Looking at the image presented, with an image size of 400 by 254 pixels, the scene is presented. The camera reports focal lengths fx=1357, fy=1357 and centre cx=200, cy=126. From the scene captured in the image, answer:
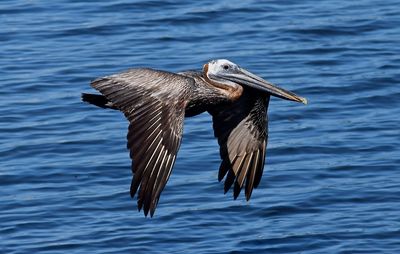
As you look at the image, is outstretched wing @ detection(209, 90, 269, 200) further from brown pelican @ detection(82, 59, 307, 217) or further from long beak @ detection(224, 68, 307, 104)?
long beak @ detection(224, 68, 307, 104)

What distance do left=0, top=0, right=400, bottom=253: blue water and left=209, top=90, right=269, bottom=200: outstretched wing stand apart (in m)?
0.80

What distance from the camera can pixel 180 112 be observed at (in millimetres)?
10430

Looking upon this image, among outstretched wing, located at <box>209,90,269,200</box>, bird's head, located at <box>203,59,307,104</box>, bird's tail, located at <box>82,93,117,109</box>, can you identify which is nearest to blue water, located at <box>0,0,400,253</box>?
outstretched wing, located at <box>209,90,269,200</box>

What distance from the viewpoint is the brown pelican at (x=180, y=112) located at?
394 inches

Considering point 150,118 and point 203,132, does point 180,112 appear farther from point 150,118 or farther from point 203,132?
point 203,132

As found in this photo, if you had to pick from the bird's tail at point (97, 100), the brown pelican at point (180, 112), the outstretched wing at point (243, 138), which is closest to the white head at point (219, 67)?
the brown pelican at point (180, 112)

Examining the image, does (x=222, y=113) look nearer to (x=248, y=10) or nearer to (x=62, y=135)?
(x=62, y=135)

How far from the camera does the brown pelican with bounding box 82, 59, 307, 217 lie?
10008 millimetres

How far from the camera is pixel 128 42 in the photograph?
18.3m

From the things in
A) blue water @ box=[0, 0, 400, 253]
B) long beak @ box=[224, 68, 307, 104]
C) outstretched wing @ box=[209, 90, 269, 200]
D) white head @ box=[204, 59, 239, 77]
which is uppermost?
white head @ box=[204, 59, 239, 77]

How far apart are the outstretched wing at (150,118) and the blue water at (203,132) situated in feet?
6.84

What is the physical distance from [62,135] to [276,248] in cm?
342

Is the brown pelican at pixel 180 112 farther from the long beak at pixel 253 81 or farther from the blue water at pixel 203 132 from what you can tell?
the blue water at pixel 203 132

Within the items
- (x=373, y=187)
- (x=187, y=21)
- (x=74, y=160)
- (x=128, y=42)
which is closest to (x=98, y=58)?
(x=128, y=42)
